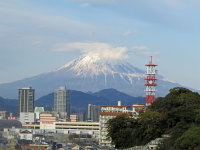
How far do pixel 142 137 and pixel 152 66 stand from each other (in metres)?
38.9

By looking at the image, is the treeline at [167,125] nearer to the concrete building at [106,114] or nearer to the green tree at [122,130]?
the green tree at [122,130]

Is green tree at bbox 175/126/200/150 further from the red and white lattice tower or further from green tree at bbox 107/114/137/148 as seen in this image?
the red and white lattice tower

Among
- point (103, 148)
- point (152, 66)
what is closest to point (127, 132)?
point (152, 66)

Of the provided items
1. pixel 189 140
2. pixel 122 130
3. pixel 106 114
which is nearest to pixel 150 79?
pixel 106 114

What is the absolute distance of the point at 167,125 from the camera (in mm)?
53750

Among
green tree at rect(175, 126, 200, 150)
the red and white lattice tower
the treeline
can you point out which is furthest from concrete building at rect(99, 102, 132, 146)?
green tree at rect(175, 126, 200, 150)

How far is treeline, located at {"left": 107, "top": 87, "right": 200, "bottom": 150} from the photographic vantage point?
46.8 meters

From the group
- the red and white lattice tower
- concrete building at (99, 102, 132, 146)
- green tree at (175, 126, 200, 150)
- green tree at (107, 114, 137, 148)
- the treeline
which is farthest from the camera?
concrete building at (99, 102, 132, 146)

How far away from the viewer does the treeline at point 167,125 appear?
1841 inches

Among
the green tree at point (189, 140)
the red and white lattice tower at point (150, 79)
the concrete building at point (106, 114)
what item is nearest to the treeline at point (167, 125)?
the green tree at point (189, 140)

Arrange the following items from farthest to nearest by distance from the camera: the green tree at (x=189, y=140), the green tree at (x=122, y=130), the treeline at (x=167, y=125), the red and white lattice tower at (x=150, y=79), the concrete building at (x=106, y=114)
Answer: the concrete building at (x=106, y=114)
the red and white lattice tower at (x=150, y=79)
the green tree at (x=122, y=130)
the treeline at (x=167, y=125)
the green tree at (x=189, y=140)

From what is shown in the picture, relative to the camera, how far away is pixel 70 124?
647 ft

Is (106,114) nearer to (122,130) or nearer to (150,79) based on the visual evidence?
(150,79)

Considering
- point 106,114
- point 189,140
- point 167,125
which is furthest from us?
point 106,114
